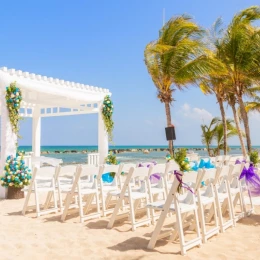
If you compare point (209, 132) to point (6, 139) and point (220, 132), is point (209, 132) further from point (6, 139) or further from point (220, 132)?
point (6, 139)

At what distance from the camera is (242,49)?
11547mm

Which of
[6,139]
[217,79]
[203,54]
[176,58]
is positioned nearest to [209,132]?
[217,79]

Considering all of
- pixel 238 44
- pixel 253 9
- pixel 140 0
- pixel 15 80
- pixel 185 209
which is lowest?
pixel 185 209

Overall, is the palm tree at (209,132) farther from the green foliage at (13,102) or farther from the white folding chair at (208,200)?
the white folding chair at (208,200)

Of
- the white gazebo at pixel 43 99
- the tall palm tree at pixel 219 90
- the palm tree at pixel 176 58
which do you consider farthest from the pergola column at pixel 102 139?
the tall palm tree at pixel 219 90

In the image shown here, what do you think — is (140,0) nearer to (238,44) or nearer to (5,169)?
(238,44)

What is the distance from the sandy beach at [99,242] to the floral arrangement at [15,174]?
2.11 metres

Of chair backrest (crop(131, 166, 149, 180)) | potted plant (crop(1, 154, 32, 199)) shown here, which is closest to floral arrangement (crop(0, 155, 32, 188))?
potted plant (crop(1, 154, 32, 199))

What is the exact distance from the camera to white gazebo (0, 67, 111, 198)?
23.5ft

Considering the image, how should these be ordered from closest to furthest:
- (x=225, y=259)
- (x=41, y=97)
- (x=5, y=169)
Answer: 1. (x=225, y=259)
2. (x=5, y=169)
3. (x=41, y=97)

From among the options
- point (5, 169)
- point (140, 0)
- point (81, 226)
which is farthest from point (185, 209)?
point (140, 0)

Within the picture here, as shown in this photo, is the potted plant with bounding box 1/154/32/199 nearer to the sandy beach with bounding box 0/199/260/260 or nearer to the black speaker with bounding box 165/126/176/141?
the sandy beach with bounding box 0/199/260/260

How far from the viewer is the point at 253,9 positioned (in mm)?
12484

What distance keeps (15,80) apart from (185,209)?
5.55 metres
